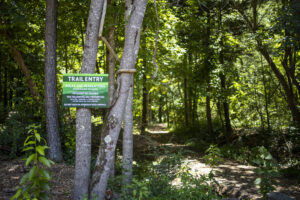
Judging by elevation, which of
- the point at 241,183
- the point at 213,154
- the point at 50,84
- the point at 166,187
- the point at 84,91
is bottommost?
the point at 241,183

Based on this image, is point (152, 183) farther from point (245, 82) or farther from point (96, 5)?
point (245, 82)

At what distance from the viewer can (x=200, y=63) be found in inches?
545

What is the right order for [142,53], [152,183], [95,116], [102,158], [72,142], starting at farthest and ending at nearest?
[95,116] → [142,53] → [72,142] → [152,183] → [102,158]

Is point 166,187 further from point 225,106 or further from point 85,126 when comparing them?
point 225,106

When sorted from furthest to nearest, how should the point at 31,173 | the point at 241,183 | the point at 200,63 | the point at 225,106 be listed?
the point at 200,63 → the point at 225,106 → the point at 241,183 → the point at 31,173

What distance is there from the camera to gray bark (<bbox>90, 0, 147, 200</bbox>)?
11.8 ft

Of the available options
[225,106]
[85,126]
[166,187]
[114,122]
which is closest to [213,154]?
[166,187]

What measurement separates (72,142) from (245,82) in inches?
405

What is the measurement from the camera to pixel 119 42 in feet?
29.2

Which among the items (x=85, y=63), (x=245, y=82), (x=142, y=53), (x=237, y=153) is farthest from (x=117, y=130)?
(x=245, y=82)

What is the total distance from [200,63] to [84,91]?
A: 36.5ft

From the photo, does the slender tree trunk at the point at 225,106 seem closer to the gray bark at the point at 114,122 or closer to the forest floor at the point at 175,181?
the forest floor at the point at 175,181

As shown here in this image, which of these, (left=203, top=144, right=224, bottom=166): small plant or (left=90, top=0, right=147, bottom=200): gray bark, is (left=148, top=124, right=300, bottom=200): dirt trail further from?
(left=90, top=0, right=147, bottom=200): gray bark

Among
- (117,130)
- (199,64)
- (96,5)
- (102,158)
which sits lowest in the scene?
(102,158)
